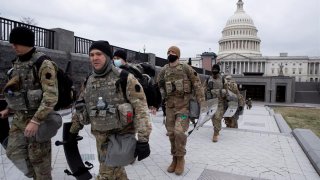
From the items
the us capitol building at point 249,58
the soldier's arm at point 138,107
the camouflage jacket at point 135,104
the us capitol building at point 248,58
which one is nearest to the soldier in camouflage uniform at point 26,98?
the camouflage jacket at point 135,104

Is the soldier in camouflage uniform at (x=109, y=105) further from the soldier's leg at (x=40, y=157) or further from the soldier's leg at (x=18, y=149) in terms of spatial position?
the soldier's leg at (x=18, y=149)

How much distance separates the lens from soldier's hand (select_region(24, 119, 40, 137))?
2994mm

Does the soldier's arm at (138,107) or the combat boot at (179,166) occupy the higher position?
the soldier's arm at (138,107)

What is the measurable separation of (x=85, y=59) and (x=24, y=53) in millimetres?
9684

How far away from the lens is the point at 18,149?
328cm

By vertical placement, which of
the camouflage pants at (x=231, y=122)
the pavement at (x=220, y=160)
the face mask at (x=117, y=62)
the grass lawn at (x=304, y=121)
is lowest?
the grass lawn at (x=304, y=121)

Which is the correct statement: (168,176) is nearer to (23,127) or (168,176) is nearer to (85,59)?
(23,127)

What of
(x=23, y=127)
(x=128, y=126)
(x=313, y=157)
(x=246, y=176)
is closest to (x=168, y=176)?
(x=246, y=176)

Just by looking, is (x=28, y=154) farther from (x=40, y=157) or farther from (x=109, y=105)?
(x=109, y=105)

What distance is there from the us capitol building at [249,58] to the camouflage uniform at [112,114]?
344 feet

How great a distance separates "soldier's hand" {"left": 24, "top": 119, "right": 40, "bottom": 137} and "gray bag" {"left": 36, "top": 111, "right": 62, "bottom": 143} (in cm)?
13

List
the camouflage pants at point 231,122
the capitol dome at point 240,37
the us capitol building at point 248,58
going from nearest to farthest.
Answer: the camouflage pants at point 231,122 < the us capitol building at point 248,58 < the capitol dome at point 240,37

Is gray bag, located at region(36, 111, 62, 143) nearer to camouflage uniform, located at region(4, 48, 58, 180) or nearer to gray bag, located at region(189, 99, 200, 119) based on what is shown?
camouflage uniform, located at region(4, 48, 58, 180)

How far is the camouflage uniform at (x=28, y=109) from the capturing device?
321 cm
